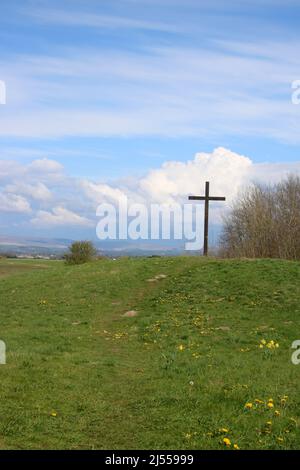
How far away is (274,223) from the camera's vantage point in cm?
4253

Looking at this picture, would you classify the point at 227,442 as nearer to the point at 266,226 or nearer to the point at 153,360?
the point at 153,360

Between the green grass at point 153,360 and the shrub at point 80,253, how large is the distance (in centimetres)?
1507

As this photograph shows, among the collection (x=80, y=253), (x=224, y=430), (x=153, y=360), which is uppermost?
(x=80, y=253)

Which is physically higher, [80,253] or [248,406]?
[80,253]

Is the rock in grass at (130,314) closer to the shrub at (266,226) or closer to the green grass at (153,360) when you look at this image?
the green grass at (153,360)

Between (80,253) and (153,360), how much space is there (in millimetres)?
32507

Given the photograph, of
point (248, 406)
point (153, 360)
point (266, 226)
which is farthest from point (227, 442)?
point (266, 226)

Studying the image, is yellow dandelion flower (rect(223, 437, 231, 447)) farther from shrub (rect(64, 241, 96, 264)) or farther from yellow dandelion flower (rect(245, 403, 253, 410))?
shrub (rect(64, 241, 96, 264))

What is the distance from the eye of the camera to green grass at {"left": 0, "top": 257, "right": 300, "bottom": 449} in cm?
916

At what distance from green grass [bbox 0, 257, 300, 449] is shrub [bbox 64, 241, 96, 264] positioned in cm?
1507

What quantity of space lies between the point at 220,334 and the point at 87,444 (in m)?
10.5

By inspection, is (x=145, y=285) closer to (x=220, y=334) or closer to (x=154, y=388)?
(x=220, y=334)

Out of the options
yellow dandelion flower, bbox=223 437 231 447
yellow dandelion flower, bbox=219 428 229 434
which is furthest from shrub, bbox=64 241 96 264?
yellow dandelion flower, bbox=223 437 231 447

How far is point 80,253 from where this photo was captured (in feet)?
155
